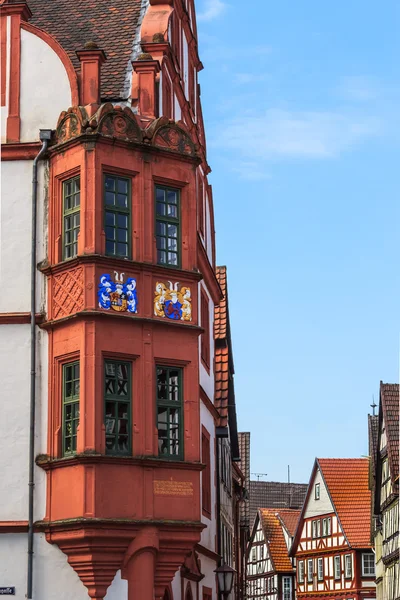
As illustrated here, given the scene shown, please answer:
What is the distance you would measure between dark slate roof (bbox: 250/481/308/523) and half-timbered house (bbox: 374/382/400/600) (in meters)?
42.4

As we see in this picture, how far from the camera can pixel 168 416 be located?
22625 mm

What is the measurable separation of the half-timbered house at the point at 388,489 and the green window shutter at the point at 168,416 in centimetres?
2972

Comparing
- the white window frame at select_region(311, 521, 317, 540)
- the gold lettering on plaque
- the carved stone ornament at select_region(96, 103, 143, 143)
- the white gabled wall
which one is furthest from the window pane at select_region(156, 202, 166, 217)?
the white window frame at select_region(311, 521, 317, 540)

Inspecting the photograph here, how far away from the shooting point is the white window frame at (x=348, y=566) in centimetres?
7062

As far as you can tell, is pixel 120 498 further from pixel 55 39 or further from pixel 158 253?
pixel 55 39

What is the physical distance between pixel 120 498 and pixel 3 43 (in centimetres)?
901

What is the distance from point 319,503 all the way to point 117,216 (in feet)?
177

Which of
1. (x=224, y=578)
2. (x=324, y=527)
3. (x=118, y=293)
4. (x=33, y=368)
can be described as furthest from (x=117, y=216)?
(x=324, y=527)

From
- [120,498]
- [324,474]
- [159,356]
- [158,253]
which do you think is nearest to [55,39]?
[158,253]

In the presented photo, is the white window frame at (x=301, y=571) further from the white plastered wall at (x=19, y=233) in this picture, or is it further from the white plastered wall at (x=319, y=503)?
the white plastered wall at (x=19, y=233)

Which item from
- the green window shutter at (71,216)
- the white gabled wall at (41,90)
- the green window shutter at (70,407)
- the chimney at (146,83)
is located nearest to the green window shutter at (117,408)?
the green window shutter at (70,407)

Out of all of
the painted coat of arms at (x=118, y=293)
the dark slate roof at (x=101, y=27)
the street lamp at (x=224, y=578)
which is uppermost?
the dark slate roof at (x=101, y=27)

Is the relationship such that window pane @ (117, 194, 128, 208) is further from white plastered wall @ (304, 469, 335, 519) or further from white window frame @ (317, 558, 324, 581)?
white window frame @ (317, 558, 324, 581)

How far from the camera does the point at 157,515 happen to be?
21.9 m
